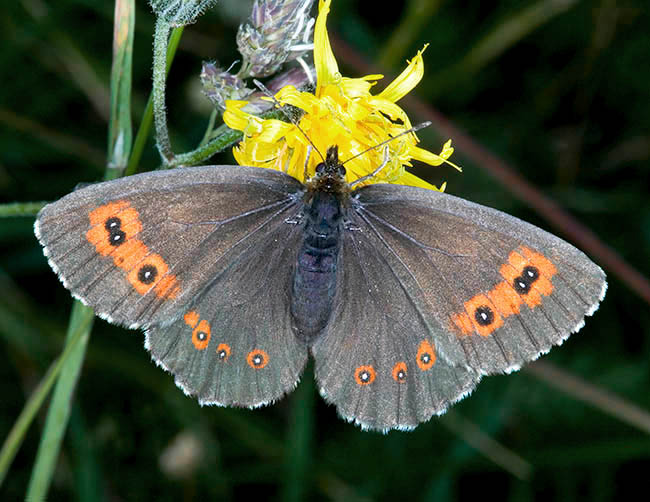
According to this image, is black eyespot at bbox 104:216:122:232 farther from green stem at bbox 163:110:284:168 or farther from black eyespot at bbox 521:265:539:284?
black eyespot at bbox 521:265:539:284

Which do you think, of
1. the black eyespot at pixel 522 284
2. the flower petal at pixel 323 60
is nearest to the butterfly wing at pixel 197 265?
the flower petal at pixel 323 60

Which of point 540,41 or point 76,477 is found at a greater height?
point 540,41

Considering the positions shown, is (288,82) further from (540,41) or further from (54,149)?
(540,41)

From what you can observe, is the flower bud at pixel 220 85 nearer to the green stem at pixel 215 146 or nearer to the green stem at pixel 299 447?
the green stem at pixel 215 146

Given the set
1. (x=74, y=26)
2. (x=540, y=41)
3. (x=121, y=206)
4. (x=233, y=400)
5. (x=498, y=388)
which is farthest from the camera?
(x=540, y=41)

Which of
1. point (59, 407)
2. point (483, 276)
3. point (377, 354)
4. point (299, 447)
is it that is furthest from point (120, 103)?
point (299, 447)

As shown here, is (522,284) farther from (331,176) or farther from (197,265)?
(197,265)

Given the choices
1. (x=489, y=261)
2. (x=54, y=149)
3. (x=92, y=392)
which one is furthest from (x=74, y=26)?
(x=489, y=261)
